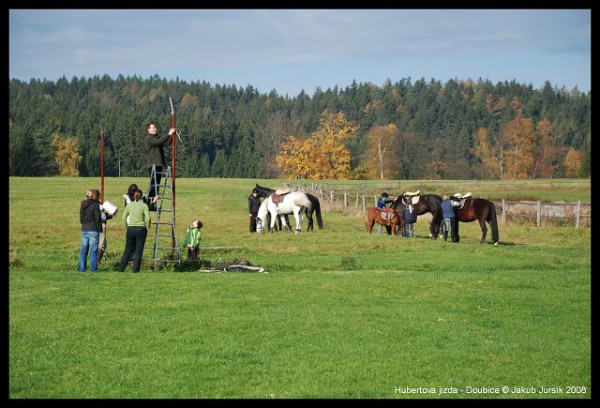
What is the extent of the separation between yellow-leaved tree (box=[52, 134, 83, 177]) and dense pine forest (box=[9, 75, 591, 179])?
20 cm

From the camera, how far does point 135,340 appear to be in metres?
11.8

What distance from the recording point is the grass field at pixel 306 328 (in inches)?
388

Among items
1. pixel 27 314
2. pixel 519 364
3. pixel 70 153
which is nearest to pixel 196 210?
pixel 27 314

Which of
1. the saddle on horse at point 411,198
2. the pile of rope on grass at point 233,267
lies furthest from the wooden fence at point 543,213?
the pile of rope on grass at point 233,267

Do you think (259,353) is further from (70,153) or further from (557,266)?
(70,153)

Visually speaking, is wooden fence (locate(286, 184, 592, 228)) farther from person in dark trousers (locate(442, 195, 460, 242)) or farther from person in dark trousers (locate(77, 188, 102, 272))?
person in dark trousers (locate(77, 188, 102, 272))

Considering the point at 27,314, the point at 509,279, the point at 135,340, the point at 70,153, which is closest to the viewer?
the point at 135,340

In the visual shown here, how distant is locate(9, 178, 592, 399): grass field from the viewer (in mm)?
9844

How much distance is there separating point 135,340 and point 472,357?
4.77 meters

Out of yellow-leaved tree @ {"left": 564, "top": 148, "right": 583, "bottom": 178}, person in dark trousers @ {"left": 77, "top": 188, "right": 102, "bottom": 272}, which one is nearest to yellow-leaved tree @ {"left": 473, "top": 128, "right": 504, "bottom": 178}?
yellow-leaved tree @ {"left": 564, "top": 148, "right": 583, "bottom": 178}

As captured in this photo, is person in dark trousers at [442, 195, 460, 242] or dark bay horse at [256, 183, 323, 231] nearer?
person in dark trousers at [442, 195, 460, 242]

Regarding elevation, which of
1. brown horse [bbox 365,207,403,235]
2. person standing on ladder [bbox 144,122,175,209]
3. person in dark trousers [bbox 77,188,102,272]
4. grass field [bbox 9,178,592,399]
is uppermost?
person standing on ladder [bbox 144,122,175,209]

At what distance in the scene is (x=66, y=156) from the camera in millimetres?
121000
